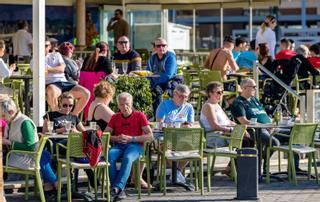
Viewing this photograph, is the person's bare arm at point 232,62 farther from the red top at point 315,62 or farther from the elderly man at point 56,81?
the elderly man at point 56,81

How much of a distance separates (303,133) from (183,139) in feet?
7.08

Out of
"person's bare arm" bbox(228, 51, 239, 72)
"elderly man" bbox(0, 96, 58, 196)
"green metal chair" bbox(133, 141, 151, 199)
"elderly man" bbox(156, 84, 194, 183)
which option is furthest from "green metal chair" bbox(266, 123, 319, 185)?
"person's bare arm" bbox(228, 51, 239, 72)

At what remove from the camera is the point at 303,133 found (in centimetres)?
1628

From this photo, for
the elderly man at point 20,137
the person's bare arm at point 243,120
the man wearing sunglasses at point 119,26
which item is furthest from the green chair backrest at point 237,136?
→ the man wearing sunglasses at point 119,26

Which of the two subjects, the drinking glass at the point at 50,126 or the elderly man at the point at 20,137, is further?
the drinking glass at the point at 50,126

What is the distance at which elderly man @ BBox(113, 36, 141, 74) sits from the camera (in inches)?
808

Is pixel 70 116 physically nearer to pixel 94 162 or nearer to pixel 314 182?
pixel 94 162

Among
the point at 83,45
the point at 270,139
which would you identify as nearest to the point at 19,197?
the point at 270,139

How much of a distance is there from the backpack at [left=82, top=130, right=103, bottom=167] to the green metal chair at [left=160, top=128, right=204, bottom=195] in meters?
1.19

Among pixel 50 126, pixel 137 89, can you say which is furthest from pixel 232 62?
pixel 50 126

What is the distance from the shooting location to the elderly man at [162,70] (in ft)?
64.7

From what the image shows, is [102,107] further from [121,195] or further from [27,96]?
[27,96]

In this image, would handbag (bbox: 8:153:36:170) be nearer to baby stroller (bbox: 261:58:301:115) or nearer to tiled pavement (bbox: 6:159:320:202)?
tiled pavement (bbox: 6:159:320:202)

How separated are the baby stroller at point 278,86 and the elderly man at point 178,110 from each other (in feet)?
17.8
